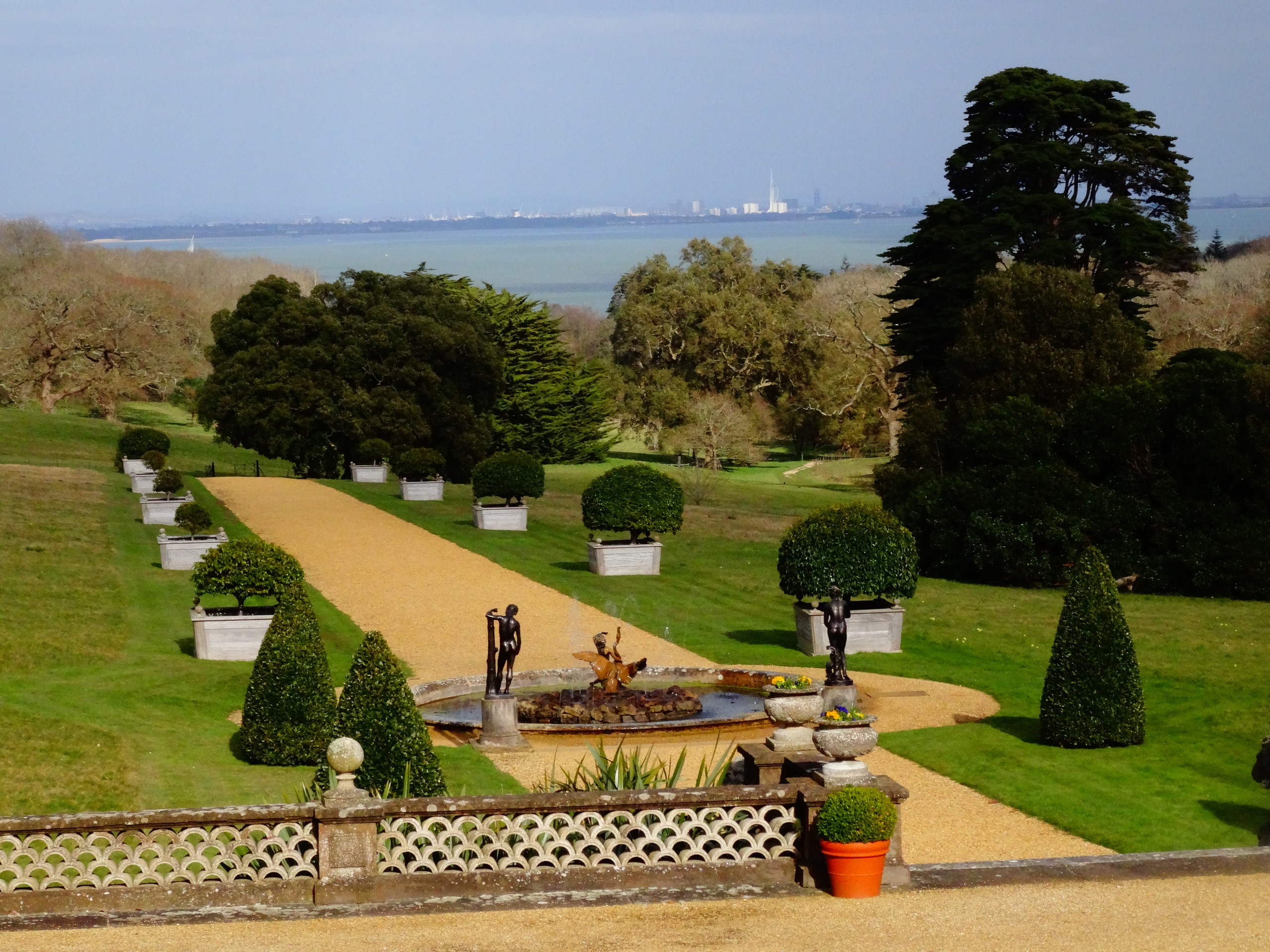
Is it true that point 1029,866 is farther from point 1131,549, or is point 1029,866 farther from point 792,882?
point 1131,549

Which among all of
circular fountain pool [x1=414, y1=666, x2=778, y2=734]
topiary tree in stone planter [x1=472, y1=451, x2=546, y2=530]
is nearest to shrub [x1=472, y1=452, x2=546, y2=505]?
topiary tree in stone planter [x1=472, y1=451, x2=546, y2=530]

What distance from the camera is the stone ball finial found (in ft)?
35.9

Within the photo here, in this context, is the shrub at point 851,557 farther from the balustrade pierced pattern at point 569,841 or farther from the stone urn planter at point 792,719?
the balustrade pierced pattern at point 569,841

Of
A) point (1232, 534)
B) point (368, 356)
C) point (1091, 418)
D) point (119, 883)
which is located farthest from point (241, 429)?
point (119, 883)

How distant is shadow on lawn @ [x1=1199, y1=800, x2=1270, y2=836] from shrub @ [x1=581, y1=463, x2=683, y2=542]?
1735 centimetres

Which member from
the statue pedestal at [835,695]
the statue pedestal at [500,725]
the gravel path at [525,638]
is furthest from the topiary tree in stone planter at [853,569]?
the statue pedestal at [500,725]

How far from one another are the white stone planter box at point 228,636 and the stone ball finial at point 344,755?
39.5 feet

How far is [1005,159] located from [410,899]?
133 ft

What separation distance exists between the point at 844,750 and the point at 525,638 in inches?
549

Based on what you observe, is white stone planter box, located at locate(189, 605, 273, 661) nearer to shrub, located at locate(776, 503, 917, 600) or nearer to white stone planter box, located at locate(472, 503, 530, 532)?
shrub, located at locate(776, 503, 917, 600)

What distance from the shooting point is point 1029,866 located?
38.6 ft

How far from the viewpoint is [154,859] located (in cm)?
1138

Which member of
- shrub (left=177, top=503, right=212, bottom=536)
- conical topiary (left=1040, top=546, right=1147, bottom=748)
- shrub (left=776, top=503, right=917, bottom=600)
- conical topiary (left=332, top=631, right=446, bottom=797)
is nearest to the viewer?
conical topiary (left=332, top=631, right=446, bottom=797)

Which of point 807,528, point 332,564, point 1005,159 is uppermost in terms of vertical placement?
point 1005,159
